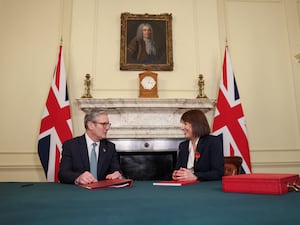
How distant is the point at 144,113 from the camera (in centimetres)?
405

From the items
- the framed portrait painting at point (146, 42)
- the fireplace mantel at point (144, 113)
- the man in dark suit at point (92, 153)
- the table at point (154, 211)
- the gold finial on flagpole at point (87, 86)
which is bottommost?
the table at point (154, 211)

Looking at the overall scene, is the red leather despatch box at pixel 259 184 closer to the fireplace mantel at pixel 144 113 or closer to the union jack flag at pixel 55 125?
the fireplace mantel at pixel 144 113

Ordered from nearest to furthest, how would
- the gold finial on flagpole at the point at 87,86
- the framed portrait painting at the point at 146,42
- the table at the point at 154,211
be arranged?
the table at the point at 154,211
the gold finial on flagpole at the point at 87,86
the framed portrait painting at the point at 146,42

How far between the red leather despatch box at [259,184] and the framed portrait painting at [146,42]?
320 centimetres

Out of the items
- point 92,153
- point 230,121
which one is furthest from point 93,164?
point 230,121

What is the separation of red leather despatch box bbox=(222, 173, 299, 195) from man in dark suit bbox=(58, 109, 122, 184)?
3.40 feet

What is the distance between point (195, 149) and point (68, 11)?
3.49 m

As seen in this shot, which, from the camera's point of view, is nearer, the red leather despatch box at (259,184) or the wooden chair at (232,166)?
the red leather despatch box at (259,184)

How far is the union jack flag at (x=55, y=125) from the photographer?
361 centimetres

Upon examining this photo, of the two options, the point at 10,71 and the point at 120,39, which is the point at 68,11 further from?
the point at 10,71

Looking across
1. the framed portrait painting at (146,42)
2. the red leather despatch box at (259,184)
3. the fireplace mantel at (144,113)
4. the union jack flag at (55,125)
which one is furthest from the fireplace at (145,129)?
the red leather despatch box at (259,184)

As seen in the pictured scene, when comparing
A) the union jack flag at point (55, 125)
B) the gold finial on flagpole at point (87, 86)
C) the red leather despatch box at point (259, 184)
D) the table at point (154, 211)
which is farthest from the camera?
the gold finial on flagpole at point (87, 86)

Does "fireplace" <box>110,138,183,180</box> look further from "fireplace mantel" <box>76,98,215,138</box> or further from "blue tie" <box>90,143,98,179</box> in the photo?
"blue tie" <box>90,143,98,179</box>

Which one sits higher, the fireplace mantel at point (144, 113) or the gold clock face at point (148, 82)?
the gold clock face at point (148, 82)
